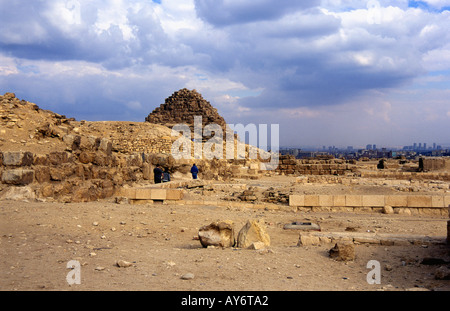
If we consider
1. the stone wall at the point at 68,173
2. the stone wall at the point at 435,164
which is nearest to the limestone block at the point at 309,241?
the stone wall at the point at 68,173

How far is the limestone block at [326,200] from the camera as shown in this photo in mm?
10148

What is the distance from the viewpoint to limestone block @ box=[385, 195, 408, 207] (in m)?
9.85

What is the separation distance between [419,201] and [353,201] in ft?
5.44

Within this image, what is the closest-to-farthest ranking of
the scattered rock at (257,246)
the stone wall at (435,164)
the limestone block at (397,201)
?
the scattered rock at (257,246), the limestone block at (397,201), the stone wall at (435,164)

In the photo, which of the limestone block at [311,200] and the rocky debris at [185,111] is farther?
the rocky debris at [185,111]

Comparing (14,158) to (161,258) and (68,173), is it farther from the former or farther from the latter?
(161,258)

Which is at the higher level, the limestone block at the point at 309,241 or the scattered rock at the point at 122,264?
the scattered rock at the point at 122,264

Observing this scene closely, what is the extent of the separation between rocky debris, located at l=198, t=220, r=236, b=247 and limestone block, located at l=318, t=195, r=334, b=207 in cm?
526

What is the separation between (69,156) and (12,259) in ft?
17.4

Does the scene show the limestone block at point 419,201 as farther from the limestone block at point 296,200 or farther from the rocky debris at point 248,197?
the rocky debris at point 248,197

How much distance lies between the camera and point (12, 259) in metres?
4.31

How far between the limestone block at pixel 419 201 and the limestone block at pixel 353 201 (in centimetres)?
125
